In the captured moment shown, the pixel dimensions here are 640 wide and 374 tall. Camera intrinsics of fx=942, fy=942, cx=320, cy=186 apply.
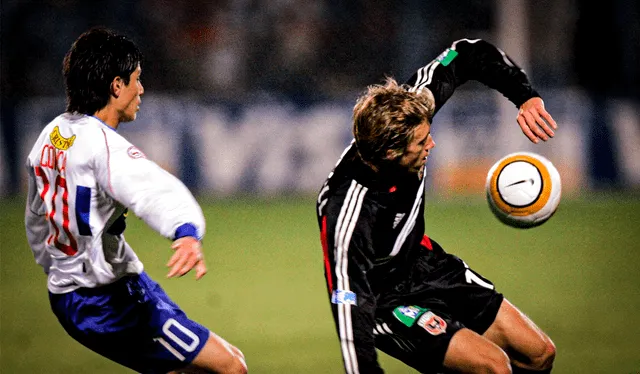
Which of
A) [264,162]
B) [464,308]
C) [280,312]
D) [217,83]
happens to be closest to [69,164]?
[464,308]

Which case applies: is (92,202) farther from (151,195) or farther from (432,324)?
(432,324)

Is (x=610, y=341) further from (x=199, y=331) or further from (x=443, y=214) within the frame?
(x=443, y=214)

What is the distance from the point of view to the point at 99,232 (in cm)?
386

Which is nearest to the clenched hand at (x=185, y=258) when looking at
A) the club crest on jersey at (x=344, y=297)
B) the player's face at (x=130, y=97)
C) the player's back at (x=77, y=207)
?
the player's back at (x=77, y=207)

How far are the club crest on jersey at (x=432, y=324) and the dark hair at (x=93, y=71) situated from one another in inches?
66.2

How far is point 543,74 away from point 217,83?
517 centimetres

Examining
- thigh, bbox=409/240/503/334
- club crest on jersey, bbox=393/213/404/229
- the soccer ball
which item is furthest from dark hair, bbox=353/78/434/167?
the soccer ball

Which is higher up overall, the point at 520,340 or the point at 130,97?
the point at 130,97

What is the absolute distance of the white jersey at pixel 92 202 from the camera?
3607 millimetres

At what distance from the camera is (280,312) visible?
719 cm

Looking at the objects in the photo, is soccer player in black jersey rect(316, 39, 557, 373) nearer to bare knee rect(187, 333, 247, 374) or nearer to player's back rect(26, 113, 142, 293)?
bare knee rect(187, 333, 247, 374)

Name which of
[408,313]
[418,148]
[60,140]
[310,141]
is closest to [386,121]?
[418,148]

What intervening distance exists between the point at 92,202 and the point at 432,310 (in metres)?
1.65

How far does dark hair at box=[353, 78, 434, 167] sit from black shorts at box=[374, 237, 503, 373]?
0.72m
